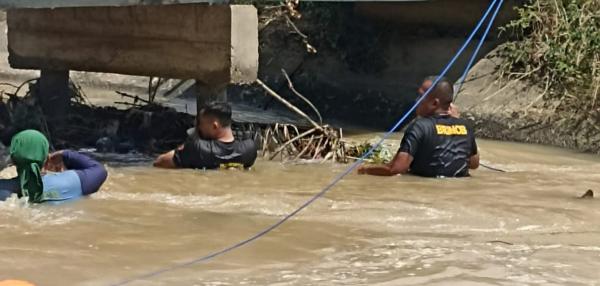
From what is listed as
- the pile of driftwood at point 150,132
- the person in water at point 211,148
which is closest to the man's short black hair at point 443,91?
the pile of driftwood at point 150,132

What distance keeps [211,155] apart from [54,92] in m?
2.88

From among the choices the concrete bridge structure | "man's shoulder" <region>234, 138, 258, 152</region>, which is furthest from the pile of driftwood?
"man's shoulder" <region>234, 138, 258, 152</region>

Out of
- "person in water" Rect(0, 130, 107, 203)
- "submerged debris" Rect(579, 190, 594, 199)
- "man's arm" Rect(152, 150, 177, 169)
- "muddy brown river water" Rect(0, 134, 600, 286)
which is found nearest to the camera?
"muddy brown river water" Rect(0, 134, 600, 286)

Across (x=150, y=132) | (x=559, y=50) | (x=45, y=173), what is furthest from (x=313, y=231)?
(x=559, y=50)

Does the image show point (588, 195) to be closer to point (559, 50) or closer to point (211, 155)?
point (211, 155)

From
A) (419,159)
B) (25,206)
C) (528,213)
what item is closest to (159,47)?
(419,159)

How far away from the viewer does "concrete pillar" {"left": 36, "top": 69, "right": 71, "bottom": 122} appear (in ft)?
37.9

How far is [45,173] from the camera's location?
782 cm

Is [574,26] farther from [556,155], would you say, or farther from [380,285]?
[380,285]

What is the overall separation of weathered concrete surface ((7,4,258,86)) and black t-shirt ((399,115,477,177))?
67.6 inches

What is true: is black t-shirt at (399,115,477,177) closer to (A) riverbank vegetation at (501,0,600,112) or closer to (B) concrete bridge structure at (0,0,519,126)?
(B) concrete bridge structure at (0,0,519,126)

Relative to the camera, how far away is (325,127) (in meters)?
10.8

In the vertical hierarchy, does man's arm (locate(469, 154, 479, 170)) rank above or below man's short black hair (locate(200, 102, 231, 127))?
below

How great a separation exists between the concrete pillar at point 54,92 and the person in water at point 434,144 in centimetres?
380
